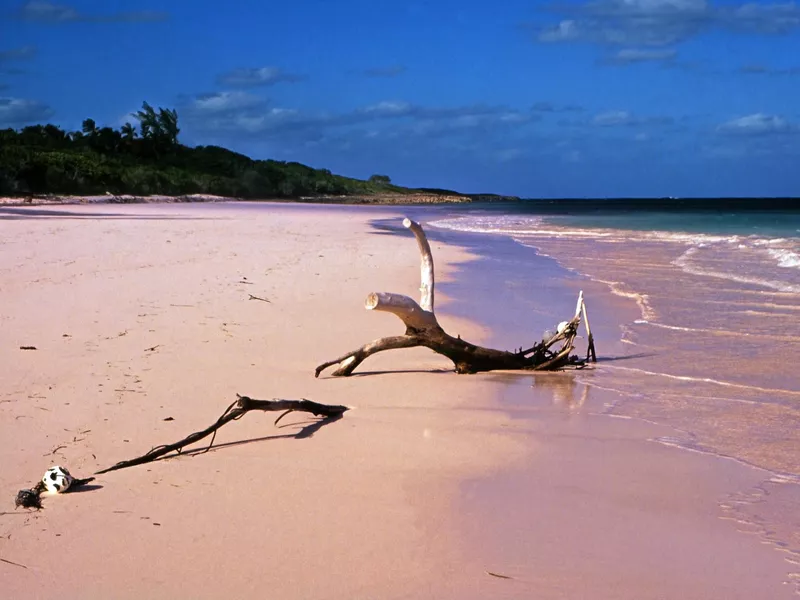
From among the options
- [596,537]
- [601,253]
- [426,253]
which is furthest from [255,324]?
[601,253]

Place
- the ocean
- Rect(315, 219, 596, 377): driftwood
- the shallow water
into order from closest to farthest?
1. the shallow water
2. the ocean
3. Rect(315, 219, 596, 377): driftwood

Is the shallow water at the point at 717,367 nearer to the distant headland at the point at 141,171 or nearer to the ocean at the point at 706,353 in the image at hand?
the ocean at the point at 706,353

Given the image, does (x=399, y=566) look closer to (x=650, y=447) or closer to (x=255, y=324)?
(x=650, y=447)

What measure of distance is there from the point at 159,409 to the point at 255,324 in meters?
3.00

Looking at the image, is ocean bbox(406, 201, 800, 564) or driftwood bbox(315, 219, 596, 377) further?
driftwood bbox(315, 219, 596, 377)

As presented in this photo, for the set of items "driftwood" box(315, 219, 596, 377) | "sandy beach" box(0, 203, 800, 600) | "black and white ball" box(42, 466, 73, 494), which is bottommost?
"sandy beach" box(0, 203, 800, 600)

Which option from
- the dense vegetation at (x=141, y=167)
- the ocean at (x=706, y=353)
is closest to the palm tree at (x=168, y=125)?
the dense vegetation at (x=141, y=167)

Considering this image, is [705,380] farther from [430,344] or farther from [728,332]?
[728,332]

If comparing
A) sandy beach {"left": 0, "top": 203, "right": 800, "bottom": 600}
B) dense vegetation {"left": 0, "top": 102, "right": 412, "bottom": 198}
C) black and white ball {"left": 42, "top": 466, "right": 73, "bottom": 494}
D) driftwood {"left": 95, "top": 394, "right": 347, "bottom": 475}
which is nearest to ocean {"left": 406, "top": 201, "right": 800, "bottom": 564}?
sandy beach {"left": 0, "top": 203, "right": 800, "bottom": 600}

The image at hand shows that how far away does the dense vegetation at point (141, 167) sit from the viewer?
4384cm

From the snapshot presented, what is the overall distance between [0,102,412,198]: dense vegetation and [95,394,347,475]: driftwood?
3660cm

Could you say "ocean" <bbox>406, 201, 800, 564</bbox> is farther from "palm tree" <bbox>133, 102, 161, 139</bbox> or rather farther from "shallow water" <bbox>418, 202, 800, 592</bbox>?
"palm tree" <bbox>133, 102, 161, 139</bbox>

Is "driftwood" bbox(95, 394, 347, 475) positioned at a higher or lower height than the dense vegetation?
lower

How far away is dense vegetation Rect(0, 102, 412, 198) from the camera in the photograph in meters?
43.8
